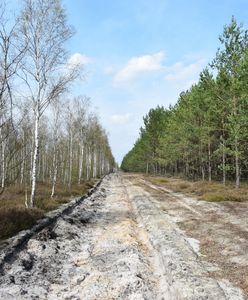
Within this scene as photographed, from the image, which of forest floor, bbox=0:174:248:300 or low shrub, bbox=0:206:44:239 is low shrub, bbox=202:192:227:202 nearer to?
forest floor, bbox=0:174:248:300

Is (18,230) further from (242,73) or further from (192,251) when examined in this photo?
(242,73)

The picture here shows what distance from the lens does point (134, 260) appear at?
337 inches

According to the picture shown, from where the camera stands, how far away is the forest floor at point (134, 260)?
21.9 feet

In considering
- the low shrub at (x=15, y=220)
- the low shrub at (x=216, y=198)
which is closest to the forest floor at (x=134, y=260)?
the low shrub at (x=15, y=220)

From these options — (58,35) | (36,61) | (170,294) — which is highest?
(58,35)

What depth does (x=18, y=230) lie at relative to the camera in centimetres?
1152

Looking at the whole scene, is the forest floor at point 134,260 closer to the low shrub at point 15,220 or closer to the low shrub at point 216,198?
the low shrub at point 15,220

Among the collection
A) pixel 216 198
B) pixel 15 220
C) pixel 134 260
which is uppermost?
pixel 216 198

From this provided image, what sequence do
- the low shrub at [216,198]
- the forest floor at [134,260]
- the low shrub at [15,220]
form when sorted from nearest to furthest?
the forest floor at [134,260]
the low shrub at [15,220]
the low shrub at [216,198]

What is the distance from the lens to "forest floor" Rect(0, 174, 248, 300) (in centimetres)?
668

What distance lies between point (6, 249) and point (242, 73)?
20.1 metres

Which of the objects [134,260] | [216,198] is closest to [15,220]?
A: [134,260]

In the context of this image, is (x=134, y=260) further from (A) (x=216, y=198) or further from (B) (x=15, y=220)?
(A) (x=216, y=198)

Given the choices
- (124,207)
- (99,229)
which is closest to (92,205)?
(124,207)
